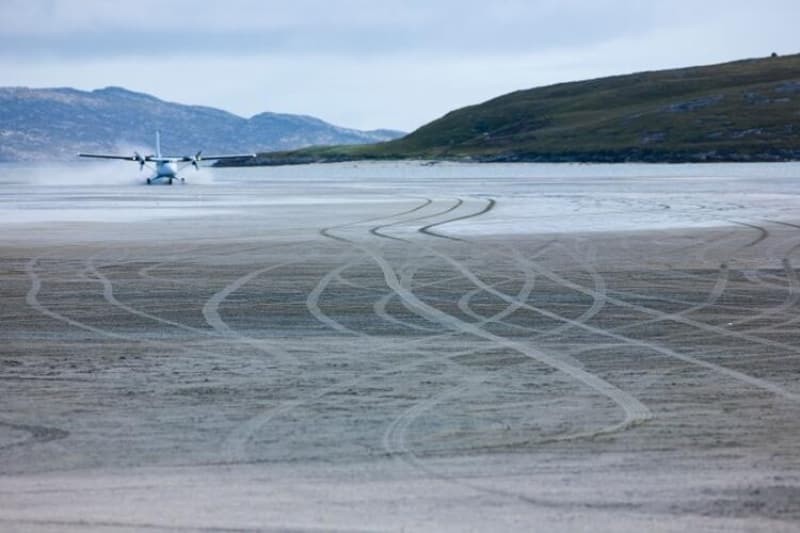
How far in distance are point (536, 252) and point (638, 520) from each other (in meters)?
19.8

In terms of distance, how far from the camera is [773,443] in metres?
10.2

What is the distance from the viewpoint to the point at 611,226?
115ft

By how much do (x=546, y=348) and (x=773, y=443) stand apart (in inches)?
201

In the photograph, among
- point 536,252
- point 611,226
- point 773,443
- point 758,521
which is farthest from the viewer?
point 611,226

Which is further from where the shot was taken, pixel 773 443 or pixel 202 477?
pixel 773 443

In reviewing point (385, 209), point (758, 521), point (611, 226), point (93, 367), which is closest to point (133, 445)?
point (93, 367)

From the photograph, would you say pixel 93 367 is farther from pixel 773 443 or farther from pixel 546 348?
pixel 773 443

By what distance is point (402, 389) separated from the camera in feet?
41.3

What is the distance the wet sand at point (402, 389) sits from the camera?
8578mm

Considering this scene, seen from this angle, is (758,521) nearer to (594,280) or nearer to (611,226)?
(594,280)

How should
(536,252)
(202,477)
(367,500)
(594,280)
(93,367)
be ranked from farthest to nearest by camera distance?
(536,252), (594,280), (93,367), (202,477), (367,500)

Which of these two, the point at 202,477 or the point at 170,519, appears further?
the point at 202,477

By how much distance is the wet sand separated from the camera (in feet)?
28.1

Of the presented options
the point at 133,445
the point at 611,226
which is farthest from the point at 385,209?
the point at 133,445
